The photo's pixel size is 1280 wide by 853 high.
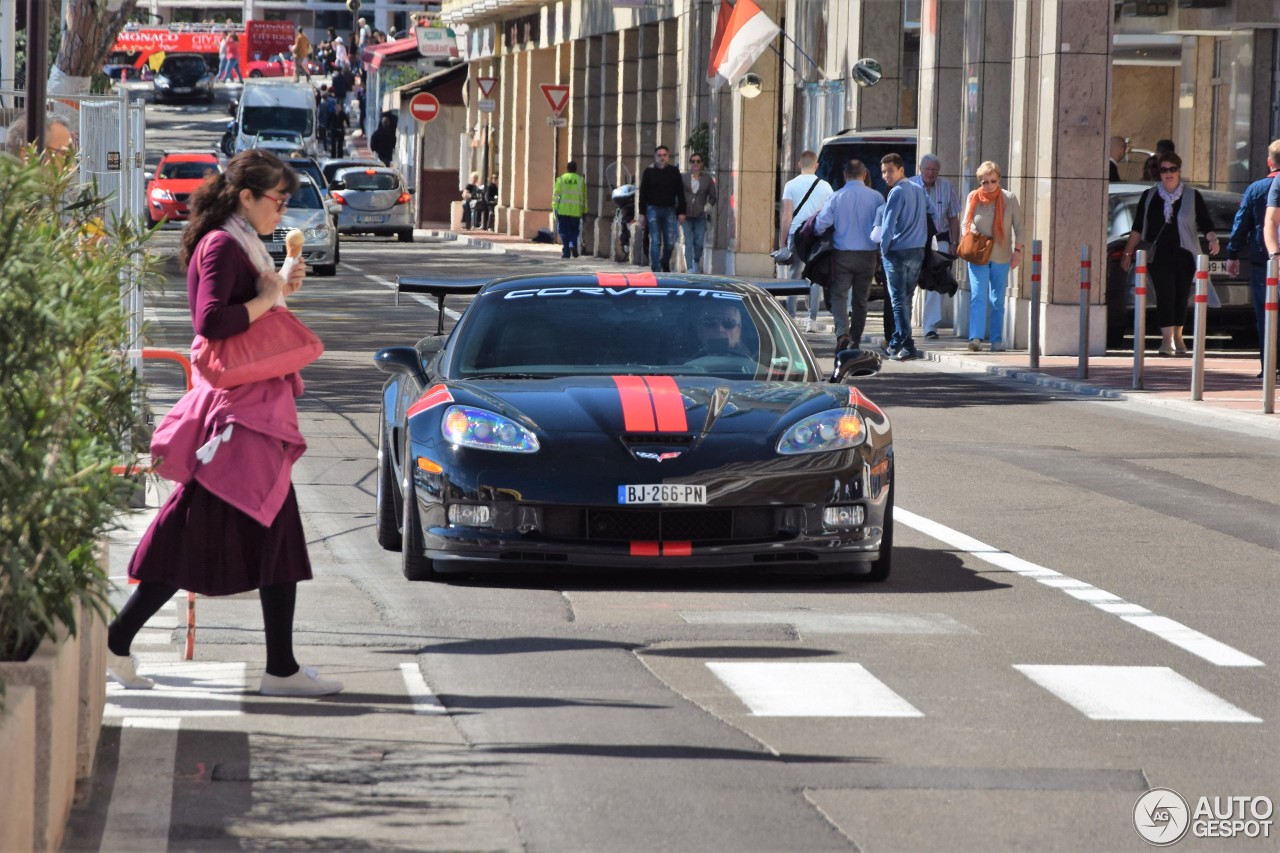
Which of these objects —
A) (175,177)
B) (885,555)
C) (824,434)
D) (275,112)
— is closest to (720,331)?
(824,434)

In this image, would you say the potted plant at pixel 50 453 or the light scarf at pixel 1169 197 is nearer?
the potted plant at pixel 50 453

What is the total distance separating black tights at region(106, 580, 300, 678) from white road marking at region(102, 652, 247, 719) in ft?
0.49

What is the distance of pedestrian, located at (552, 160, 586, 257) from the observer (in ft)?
156

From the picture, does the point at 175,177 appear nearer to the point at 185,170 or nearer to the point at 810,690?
the point at 185,170

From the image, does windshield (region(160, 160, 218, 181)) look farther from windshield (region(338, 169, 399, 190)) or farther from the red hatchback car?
windshield (region(338, 169, 399, 190))

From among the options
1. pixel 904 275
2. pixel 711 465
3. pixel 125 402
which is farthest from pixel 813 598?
pixel 904 275

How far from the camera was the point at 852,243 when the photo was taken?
73.6 feet

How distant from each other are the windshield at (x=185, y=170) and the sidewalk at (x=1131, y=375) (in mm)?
23425

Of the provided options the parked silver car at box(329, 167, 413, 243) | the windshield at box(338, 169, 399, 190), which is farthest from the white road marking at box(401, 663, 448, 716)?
the windshield at box(338, 169, 399, 190)

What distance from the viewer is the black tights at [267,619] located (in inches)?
288

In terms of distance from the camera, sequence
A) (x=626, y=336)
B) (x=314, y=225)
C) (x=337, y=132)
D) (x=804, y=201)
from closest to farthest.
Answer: (x=626, y=336) < (x=804, y=201) < (x=314, y=225) < (x=337, y=132)

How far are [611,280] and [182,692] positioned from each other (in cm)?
421

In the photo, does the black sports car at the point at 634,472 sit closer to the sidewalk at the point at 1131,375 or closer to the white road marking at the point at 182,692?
the white road marking at the point at 182,692

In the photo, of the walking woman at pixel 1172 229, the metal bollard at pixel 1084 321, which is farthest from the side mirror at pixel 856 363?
the walking woman at pixel 1172 229
